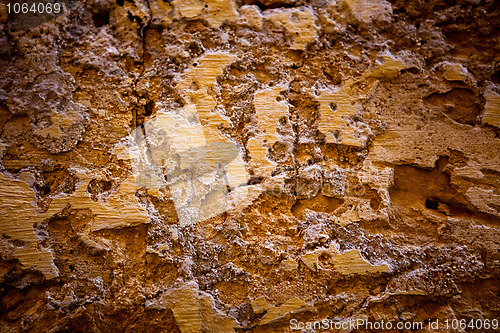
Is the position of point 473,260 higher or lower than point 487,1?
lower

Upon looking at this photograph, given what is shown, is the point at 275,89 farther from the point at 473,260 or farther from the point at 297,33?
the point at 473,260

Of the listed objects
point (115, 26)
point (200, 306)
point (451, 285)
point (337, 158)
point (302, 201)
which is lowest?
point (200, 306)

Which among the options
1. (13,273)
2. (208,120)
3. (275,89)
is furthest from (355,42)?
(13,273)

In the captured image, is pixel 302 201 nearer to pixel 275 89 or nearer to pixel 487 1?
pixel 275 89

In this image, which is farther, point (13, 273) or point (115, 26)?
point (115, 26)

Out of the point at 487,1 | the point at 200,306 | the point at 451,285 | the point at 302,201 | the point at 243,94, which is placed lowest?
the point at 200,306

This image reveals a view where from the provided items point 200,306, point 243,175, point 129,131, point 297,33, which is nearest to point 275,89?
point 297,33

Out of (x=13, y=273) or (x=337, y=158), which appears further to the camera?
(x=337, y=158)
